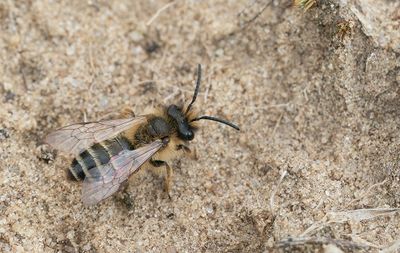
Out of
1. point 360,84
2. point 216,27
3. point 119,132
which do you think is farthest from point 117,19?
point 360,84

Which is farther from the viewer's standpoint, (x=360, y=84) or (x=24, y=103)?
(x=24, y=103)

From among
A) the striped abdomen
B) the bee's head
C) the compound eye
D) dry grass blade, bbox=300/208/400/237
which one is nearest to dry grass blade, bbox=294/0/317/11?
the bee's head

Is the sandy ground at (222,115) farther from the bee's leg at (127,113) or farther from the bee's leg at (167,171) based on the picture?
the bee's leg at (127,113)

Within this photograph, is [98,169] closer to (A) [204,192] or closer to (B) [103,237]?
(B) [103,237]

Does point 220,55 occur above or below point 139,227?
above

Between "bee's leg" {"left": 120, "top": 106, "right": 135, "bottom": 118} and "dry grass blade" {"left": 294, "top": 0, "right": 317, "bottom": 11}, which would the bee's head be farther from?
"dry grass blade" {"left": 294, "top": 0, "right": 317, "bottom": 11}
